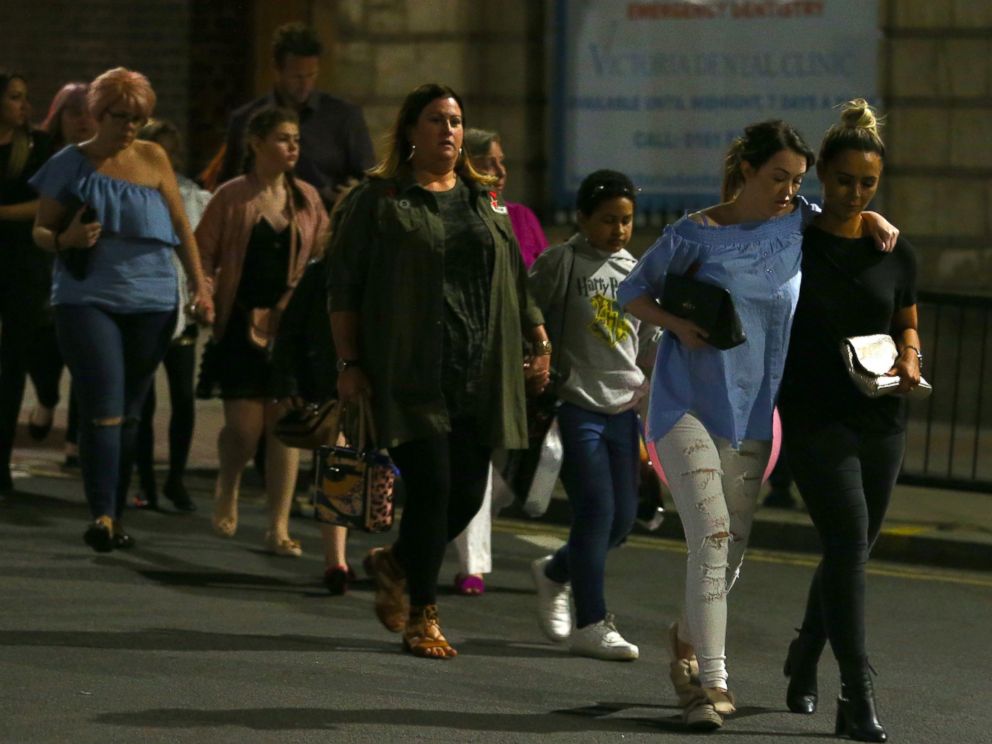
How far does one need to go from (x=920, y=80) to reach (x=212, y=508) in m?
5.66

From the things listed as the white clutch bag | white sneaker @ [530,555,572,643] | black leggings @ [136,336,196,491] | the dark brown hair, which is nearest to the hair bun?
the dark brown hair

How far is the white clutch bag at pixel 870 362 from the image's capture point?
6062 millimetres

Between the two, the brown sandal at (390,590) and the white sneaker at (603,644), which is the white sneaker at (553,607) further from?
the brown sandal at (390,590)

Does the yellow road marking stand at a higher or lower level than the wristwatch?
lower

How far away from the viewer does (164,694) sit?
21.4 feet

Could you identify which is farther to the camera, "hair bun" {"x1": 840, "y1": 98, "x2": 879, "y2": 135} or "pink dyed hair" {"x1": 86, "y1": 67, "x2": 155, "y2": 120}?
"pink dyed hair" {"x1": 86, "y1": 67, "x2": 155, "y2": 120}

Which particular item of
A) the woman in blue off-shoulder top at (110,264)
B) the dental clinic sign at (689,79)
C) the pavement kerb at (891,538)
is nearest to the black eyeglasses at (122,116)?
the woman in blue off-shoulder top at (110,264)

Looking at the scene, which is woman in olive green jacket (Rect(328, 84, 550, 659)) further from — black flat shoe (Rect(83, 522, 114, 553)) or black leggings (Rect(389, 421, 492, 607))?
black flat shoe (Rect(83, 522, 114, 553))

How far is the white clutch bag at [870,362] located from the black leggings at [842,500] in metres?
0.17

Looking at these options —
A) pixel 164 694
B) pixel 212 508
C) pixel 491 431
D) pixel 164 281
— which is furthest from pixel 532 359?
pixel 212 508

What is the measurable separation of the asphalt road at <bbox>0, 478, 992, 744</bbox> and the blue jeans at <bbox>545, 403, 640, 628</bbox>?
24 centimetres

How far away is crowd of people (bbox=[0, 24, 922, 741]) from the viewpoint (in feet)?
20.5

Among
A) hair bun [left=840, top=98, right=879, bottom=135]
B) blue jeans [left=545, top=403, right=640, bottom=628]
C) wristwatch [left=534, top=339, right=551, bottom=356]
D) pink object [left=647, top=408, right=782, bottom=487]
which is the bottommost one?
blue jeans [left=545, top=403, right=640, bottom=628]

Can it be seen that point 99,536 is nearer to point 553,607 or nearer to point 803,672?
point 553,607
